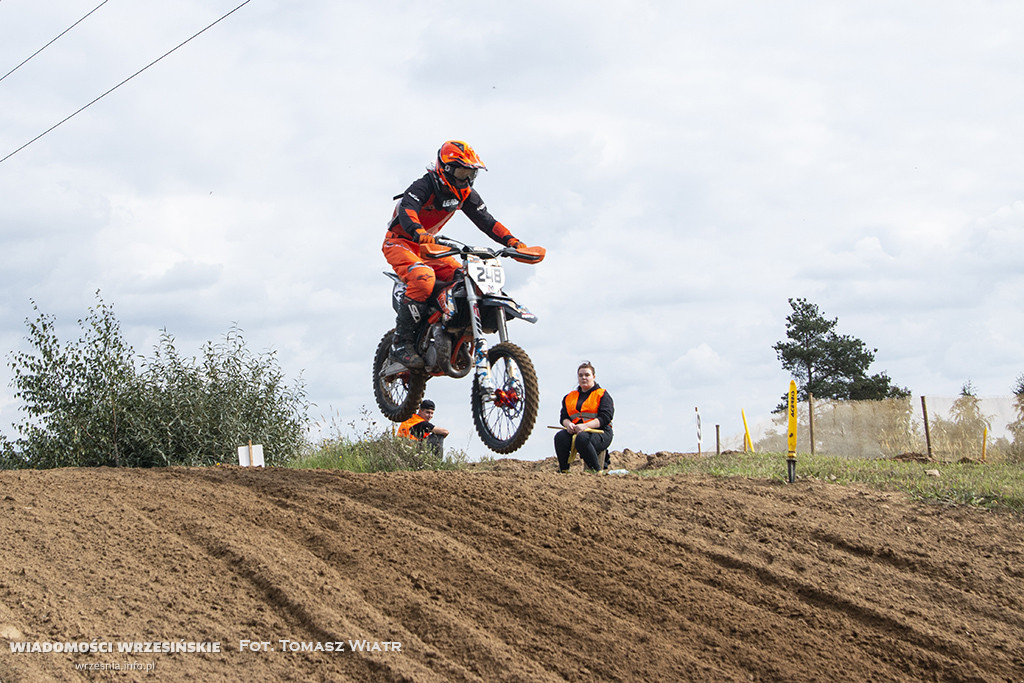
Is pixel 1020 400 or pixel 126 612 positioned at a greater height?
pixel 1020 400

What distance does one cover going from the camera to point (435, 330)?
8.55 metres

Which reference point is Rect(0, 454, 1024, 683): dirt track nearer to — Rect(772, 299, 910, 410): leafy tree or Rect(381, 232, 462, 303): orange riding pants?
Rect(381, 232, 462, 303): orange riding pants

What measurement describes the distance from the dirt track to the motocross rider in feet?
5.32

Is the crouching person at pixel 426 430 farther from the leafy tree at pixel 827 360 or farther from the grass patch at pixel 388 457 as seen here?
the leafy tree at pixel 827 360

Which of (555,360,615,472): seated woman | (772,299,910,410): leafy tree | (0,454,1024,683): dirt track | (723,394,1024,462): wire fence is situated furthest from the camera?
(772,299,910,410): leafy tree

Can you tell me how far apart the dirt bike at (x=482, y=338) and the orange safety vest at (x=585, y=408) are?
2092mm

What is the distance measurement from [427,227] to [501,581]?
12.9 feet

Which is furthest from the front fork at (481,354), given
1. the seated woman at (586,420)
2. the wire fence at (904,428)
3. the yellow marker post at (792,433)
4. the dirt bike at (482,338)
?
the wire fence at (904,428)

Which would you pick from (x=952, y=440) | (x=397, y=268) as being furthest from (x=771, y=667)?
(x=952, y=440)

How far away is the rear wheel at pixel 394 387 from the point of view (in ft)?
31.3

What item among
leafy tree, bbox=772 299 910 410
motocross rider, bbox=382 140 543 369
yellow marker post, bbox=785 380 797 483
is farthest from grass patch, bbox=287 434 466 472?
leafy tree, bbox=772 299 910 410

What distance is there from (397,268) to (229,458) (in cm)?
675

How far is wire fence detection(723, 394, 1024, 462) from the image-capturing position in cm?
1991

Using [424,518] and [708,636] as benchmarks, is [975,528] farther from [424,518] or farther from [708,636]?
[424,518]
